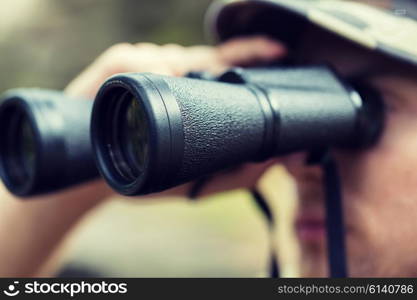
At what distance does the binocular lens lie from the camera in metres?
0.53

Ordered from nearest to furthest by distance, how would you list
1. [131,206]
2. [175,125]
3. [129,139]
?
1. [175,125]
2. [129,139]
3. [131,206]

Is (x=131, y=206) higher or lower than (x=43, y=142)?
lower

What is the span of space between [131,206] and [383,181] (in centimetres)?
330

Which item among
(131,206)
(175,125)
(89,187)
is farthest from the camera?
(131,206)

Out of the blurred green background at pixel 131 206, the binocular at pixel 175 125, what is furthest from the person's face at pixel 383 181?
the blurred green background at pixel 131 206

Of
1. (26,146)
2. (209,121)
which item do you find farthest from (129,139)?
(26,146)

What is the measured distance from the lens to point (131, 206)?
390 cm

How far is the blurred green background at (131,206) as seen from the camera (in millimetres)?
2760

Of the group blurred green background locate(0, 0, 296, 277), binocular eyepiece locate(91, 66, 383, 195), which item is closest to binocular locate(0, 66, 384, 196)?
binocular eyepiece locate(91, 66, 383, 195)

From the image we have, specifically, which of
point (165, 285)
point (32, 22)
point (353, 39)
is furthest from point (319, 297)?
point (32, 22)

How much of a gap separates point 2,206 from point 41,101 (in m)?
0.29

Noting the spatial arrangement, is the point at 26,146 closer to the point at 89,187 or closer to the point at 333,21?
the point at 89,187

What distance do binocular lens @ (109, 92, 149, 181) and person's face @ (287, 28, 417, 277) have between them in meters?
0.30

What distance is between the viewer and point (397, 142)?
714mm
